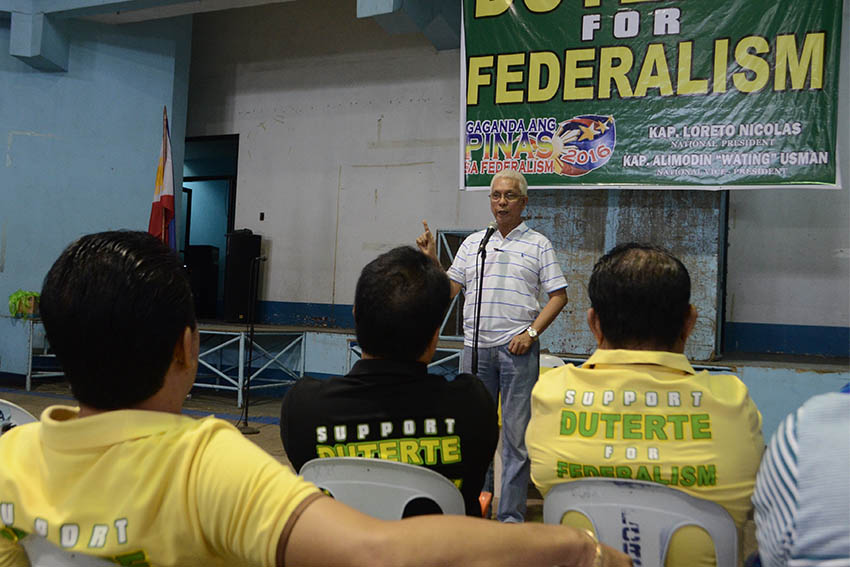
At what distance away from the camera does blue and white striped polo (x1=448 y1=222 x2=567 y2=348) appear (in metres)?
3.09

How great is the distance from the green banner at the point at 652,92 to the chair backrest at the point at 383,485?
3.61 metres

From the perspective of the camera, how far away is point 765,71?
4.08 meters

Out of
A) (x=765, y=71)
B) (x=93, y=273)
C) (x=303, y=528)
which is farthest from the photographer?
(x=765, y=71)

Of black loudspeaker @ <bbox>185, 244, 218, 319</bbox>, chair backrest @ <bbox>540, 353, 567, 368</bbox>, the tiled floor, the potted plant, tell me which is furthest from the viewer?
black loudspeaker @ <bbox>185, 244, 218, 319</bbox>

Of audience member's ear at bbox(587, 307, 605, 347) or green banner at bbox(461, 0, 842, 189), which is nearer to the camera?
audience member's ear at bbox(587, 307, 605, 347)

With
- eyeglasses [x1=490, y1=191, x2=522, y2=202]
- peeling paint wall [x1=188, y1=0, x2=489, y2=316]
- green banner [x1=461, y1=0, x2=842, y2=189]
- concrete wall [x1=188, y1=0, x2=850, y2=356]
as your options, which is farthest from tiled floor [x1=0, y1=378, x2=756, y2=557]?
green banner [x1=461, y1=0, x2=842, y2=189]

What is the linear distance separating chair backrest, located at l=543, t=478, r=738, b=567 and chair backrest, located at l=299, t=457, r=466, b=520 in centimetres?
24

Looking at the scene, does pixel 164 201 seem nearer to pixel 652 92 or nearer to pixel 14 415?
pixel 652 92

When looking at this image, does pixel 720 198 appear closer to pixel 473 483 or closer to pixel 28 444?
pixel 473 483

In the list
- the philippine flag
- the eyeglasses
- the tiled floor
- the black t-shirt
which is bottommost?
the tiled floor

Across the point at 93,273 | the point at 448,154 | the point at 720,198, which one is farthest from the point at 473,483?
the point at 448,154

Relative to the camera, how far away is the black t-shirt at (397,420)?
1.38 metres

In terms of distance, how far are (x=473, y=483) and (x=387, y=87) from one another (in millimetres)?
5743

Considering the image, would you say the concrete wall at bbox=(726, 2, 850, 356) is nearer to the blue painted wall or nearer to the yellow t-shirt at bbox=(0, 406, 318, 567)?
the yellow t-shirt at bbox=(0, 406, 318, 567)
